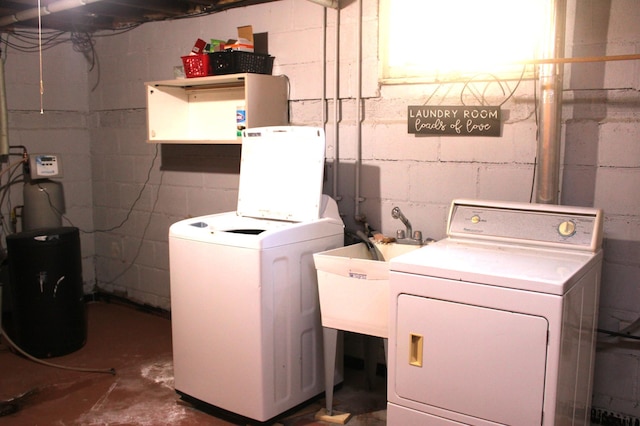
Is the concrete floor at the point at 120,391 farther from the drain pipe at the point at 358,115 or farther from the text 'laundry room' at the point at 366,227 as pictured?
the drain pipe at the point at 358,115

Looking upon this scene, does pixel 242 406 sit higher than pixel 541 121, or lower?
lower

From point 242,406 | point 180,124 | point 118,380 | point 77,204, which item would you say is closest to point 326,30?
point 180,124

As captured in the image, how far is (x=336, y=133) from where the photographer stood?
126 inches

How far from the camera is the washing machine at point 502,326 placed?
1.83 meters

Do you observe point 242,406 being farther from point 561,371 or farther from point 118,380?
point 561,371

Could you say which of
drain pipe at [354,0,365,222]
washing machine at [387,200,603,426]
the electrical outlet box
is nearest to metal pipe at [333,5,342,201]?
drain pipe at [354,0,365,222]

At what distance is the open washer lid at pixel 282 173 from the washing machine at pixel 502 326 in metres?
0.75

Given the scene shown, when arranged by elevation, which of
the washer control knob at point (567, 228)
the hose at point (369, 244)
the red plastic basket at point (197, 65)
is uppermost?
the red plastic basket at point (197, 65)

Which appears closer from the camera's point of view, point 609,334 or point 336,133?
point 609,334

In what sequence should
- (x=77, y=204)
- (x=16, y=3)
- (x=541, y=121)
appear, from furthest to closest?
1. (x=77, y=204)
2. (x=16, y=3)
3. (x=541, y=121)

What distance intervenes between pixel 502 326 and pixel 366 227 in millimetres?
1300

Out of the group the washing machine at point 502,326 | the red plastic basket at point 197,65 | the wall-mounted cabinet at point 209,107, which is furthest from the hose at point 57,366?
the washing machine at point 502,326

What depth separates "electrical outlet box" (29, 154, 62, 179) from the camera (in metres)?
4.04

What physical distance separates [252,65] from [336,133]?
0.60 meters
